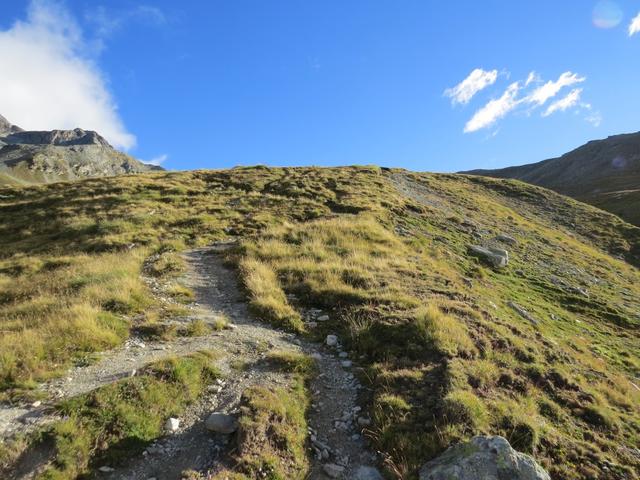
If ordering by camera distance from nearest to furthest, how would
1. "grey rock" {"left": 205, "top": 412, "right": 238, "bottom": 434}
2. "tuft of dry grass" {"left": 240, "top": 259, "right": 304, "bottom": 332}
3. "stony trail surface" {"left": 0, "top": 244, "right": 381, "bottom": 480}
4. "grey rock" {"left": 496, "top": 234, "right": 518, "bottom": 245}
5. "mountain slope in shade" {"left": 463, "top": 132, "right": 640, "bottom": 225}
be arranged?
"stony trail surface" {"left": 0, "top": 244, "right": 381, "bottom": 480}
"grey rock" {"left": 205, "top": 412, "right": 238, "bottom": 434}
"tuft of dry grass" {"left": 240, "top": 259, "right": 304, "bottom": 332}
"grey rock" {"left": 496, "top": 234, "right": 518, "bottom": 245}
"mountain slope in shade" {"left": 463, "top": 132, "right": 640, "bottom": 225}

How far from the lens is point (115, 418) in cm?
667

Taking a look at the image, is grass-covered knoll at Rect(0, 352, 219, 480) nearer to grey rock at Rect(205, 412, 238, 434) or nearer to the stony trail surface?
the stony trail surface

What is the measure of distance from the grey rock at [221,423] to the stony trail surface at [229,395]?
109mm

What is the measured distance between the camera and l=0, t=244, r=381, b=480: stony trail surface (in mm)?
6309

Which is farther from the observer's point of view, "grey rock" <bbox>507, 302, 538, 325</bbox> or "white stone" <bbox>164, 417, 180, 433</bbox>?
"grey rock" <bbox>507, 302, 538, 325</bbox>

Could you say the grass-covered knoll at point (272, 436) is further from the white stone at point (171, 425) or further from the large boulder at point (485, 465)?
the large boulder at point (485, 465)

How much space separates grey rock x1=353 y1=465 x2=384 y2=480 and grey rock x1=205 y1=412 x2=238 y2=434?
2172mm

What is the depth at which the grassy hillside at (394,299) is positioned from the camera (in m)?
7.61

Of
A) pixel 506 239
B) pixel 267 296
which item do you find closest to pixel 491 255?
pixel 506 239

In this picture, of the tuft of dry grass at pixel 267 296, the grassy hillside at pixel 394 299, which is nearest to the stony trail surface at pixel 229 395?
the tuft of dry grass at pixel 267 296

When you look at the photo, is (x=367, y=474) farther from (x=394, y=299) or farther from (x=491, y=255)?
(x=491, y=255)

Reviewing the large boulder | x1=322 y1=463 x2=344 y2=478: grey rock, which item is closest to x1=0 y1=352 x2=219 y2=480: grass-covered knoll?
x1=322 y1=463 x2=344 y2=478: grey rock

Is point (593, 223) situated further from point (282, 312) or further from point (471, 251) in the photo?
point (282, 312)

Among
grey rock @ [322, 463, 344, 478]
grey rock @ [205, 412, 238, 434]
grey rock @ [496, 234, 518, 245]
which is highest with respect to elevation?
grey rock @ [205, 412, 238, 434]
